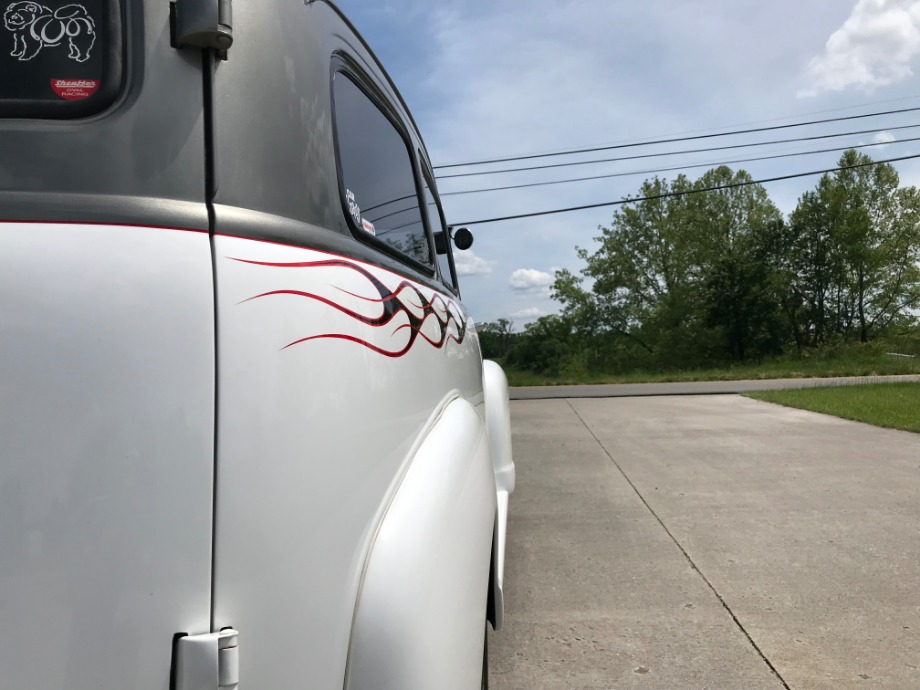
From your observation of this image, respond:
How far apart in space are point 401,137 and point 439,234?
1.18 metres

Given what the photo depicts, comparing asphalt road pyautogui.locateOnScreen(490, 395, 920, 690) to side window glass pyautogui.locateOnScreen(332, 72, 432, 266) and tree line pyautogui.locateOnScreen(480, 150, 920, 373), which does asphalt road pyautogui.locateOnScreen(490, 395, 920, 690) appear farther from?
tree line pyautogui.locateOnScreen(480, 150, 920, 373)

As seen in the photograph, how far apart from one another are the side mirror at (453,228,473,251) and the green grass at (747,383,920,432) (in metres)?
7.74

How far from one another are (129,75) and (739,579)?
13.5 ft

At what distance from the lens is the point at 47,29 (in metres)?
1.25

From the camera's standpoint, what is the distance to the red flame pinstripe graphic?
1271 mm

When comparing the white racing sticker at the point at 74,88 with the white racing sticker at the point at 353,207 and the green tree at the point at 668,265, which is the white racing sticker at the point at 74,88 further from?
the green tree at the point at 668,265

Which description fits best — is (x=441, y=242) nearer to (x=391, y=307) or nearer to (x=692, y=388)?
(x=391, y=307)

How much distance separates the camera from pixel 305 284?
1276mm

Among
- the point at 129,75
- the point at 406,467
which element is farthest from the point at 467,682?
the point at 129,75

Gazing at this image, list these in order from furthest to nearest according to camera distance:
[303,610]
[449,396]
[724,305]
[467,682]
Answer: [724,305], [449,396], [467,682], [303,610]

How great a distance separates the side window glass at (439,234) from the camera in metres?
3.22

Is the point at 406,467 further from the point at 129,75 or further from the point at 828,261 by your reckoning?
the point at 828,261

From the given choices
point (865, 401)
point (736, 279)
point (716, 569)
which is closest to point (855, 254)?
point (736, 279)

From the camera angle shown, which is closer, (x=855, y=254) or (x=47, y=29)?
(x=47, y=29)
